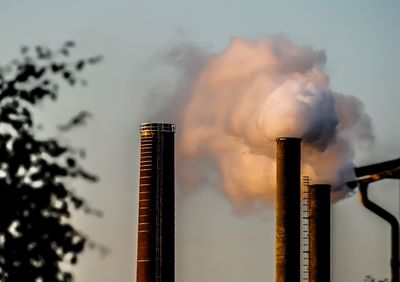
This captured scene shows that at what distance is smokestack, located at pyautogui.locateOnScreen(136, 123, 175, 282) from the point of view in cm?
Answer: 4941

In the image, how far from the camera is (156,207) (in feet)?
163

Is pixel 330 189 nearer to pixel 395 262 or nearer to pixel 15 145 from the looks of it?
pixel 395 262

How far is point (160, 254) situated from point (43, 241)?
39.3m

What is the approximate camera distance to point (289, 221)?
40875 millimetres

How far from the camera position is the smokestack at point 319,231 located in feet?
145

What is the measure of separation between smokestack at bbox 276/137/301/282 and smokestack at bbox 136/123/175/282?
8.90 m

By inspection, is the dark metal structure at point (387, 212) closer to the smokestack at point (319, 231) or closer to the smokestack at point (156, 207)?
the smokestack at point (319, 231)

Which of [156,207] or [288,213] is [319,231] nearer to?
[288,213]

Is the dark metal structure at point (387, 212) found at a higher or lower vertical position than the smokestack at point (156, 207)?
lower

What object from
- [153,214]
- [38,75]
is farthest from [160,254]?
[38,75]

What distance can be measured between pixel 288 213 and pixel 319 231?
3946 millimetres

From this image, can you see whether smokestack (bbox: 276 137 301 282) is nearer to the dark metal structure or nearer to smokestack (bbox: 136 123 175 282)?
smokestack (bbox: 136 123 175 282)

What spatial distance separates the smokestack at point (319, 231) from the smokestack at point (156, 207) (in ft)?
21.5

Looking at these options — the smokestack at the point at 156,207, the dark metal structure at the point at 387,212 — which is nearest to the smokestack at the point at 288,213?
the smokestack at the point at 156,207
